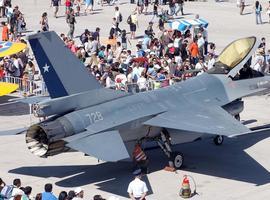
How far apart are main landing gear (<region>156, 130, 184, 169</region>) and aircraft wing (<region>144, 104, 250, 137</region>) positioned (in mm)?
772

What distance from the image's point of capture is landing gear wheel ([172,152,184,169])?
24906 mm

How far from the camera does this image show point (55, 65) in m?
23.8

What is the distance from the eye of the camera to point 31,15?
Answer: 51562 millimetres

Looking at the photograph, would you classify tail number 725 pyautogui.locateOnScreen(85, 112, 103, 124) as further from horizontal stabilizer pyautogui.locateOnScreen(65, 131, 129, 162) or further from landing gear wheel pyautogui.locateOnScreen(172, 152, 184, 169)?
landing gear wheel pyautogui.locateOnScreen(172, 152, 184, 169)

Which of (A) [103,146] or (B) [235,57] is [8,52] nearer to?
(B) [235,57]

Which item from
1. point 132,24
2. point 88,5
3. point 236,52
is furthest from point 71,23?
point 236,52

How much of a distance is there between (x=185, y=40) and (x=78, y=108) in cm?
1442

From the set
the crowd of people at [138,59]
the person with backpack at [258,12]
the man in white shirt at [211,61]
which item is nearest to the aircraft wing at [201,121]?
the crowd of people at [138,59]

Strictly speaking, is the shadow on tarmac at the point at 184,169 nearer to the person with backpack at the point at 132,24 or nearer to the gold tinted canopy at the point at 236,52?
the gold tinted canopy at the point at 236,52

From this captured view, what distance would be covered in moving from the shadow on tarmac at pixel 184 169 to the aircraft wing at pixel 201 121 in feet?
5.14

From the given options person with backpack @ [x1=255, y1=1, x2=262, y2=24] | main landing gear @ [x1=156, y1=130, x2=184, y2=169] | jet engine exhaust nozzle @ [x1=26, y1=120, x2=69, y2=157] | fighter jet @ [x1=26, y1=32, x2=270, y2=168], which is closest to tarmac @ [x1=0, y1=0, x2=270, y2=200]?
main landing gear @ [x1=156, y1=130, x2=184, y2=169]

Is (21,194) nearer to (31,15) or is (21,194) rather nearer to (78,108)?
(78,108)

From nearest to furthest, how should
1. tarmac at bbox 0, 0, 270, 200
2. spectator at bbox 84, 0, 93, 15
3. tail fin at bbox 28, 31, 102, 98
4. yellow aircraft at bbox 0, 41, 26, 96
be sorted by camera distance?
1. tarmac at bbox 0, 0, 270, 200
2. tail fin at bbox 28, 31, 102, 98
3. yellow aircraft at bbox 0, 41, 26, 96
4. spectator at bbox 84, 0, 93, 15

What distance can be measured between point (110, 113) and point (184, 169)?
276cm
